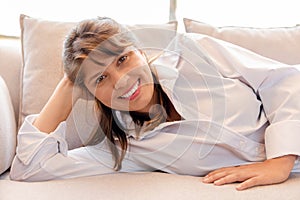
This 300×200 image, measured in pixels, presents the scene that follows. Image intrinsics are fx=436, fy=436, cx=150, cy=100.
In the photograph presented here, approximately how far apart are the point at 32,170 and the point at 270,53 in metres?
0.89

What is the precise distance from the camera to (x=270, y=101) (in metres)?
1.25

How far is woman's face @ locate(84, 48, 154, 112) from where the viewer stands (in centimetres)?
110

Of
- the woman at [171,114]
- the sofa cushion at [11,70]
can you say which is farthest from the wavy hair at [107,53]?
the sofa cushion at [11,70]

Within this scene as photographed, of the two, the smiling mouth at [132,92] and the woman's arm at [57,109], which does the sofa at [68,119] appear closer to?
the woman's arm at [57,109]

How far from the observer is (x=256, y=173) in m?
1.08

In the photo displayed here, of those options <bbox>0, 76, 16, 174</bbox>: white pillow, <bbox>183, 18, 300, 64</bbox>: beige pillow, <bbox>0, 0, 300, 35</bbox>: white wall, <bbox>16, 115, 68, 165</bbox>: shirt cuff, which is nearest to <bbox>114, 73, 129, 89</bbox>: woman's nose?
<bbox>16, 115, 68, 165</bbox>: shirt cuff

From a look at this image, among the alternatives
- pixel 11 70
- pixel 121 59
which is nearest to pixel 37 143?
pixel 121 59

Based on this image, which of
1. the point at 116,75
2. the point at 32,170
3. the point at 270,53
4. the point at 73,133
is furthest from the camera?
the point at 270,53

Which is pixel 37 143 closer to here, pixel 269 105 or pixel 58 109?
pixel 58 109

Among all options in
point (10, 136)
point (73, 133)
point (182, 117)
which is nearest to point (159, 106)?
point (182, 117)

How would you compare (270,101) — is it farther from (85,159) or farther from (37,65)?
(37,65)

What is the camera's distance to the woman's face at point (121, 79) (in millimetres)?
1104

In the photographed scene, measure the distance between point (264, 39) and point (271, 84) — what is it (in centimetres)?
34

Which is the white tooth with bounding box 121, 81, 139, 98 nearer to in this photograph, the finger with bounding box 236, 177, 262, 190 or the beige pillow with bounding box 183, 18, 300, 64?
the finger with bounding box 236, 177, 262, 190
